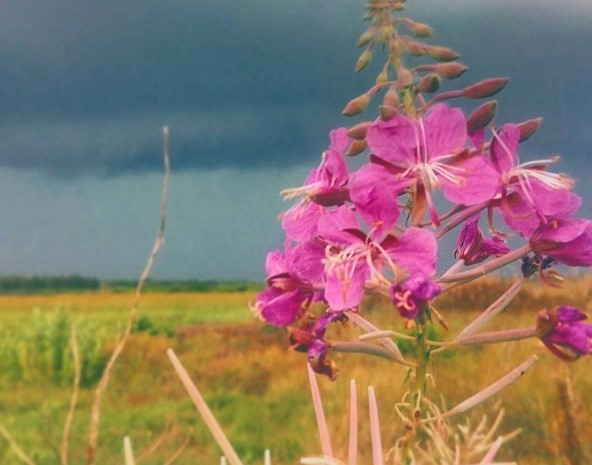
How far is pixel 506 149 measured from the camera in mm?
417

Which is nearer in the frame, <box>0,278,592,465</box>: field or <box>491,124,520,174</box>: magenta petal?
<box>491,124,520,174</box>: magenta petal

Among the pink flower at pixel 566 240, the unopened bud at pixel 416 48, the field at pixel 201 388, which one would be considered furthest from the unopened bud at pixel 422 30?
the field at pixel 201 388

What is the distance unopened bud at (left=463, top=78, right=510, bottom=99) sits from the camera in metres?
0.44

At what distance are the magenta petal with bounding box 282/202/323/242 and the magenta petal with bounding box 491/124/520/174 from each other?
88 millimetres

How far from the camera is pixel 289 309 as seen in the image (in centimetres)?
42

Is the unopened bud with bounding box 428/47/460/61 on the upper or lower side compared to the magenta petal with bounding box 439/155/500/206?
upper

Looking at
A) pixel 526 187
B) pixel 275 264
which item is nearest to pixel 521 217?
pixel 526 187

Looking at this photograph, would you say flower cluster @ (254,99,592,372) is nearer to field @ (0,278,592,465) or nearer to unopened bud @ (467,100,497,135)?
unopened bud @ (467,100,497,135)

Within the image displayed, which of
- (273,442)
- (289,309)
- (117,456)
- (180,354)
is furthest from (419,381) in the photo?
(180,354)

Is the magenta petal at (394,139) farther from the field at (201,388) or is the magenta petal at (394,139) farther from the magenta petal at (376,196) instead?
the field at (201,388)

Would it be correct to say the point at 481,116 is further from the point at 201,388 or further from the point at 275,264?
the point at 201,388

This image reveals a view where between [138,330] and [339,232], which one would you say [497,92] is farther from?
[138,330]

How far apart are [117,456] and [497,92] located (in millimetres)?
2020

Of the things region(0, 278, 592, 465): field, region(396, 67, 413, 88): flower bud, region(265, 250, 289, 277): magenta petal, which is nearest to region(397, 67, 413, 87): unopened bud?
region(396, 67, 413, 88): flower bud
